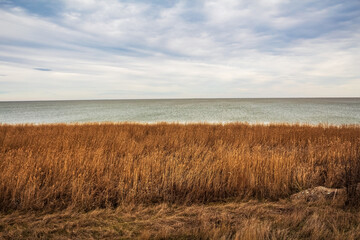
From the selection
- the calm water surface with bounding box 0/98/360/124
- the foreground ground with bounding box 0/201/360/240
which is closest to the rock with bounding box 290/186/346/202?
the foreground ground with bounding box 0/201/360/240

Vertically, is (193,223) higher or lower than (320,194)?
lower

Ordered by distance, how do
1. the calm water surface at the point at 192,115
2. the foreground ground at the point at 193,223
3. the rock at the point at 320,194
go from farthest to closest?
1. the calm water surface at the point at 192,115
2. the rock at the point at 320,194
3. the foreground ground at the point at 193,223

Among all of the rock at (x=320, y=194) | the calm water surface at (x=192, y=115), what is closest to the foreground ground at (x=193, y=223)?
the rock at (x=320, y=194)

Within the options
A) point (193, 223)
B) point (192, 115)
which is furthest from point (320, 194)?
point (192, 115)

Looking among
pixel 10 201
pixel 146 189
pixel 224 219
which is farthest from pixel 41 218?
pixel 224 219

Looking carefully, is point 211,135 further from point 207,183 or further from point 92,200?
point 92,200

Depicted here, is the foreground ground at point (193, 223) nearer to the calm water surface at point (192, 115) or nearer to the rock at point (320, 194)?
the rock at point (320, 194)

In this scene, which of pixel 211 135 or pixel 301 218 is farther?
pixel 211 135

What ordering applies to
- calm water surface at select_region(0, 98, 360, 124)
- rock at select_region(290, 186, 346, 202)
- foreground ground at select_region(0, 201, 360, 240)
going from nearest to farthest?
foreground ground at select_region(0, 201, 360, 240) < rock at select_region(290, 186, 346, 202) < calm water surface at select_region(0, 98, 360, 124)

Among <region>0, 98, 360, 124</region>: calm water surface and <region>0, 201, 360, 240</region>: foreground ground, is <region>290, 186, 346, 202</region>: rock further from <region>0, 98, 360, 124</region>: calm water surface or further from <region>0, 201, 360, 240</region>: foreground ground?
<region>0, 98, 360, 124</region>: calm water surface

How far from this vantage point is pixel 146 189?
14.9 feet

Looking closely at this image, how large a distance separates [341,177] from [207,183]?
323cm

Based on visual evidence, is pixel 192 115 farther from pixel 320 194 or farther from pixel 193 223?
pixel 193 223

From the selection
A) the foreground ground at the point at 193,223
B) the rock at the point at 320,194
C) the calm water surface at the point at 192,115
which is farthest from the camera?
the calm water surface at the point at 192,115
